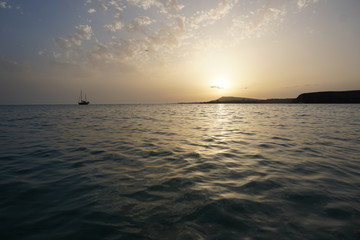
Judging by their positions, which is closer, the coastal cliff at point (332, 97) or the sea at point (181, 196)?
the sea at point (181, 196)

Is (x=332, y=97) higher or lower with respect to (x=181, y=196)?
higher

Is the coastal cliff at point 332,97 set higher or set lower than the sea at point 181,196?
higher

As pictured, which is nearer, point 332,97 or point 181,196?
point 181,196

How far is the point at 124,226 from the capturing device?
141 inches

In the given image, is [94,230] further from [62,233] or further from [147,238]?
[147,238]

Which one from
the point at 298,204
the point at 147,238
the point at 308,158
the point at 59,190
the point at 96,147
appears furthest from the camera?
the point at 96,147

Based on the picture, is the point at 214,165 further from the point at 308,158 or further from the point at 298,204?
the point at 308,158

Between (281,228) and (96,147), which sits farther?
(96,147)

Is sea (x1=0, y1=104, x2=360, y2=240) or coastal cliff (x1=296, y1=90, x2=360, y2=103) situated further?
coastal cliff (x1=296, y1=90, x2=360, y2=103)

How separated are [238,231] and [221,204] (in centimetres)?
98

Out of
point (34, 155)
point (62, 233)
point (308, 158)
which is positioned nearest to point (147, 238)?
point (62, 233)

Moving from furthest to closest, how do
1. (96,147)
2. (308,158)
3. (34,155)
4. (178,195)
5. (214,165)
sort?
1. (96,147)
2. (34,155)
3. (308,158)
4. (214,165)
5. (178,195)

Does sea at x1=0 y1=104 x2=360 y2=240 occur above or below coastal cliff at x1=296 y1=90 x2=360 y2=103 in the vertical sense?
below

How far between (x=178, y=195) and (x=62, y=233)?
102 inches
